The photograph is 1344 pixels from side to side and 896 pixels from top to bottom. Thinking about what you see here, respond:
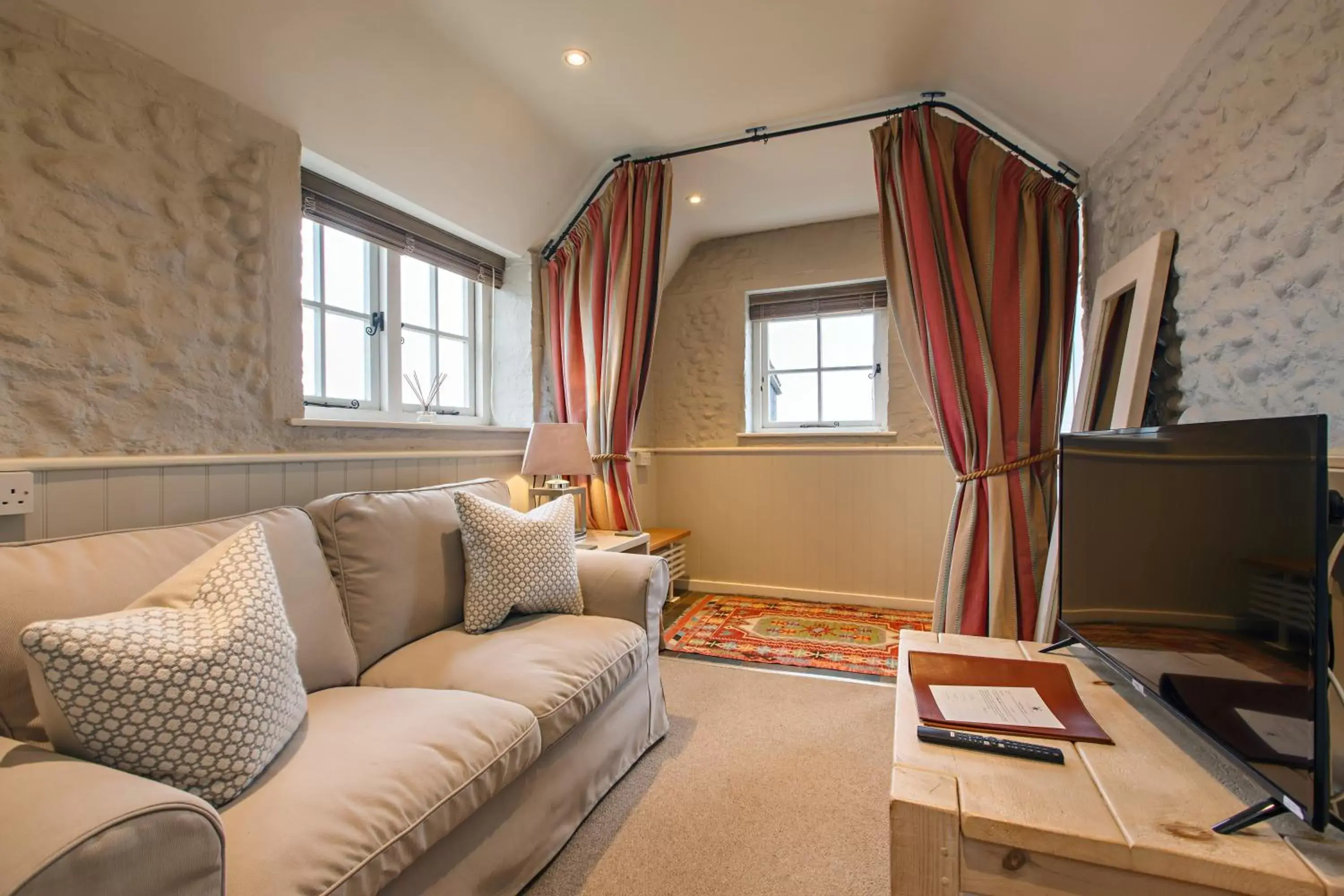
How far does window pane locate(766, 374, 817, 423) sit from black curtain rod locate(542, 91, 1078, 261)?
1494 millimetres

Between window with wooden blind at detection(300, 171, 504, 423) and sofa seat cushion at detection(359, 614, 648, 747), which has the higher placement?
window with wooden blind at detection(300, 171, 504, 423)

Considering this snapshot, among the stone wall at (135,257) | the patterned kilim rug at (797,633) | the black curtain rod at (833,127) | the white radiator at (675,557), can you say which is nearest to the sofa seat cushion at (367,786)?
the stone wall at (135,257)

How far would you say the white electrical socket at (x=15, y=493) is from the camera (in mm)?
1291

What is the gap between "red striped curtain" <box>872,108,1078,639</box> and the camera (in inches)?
91.3

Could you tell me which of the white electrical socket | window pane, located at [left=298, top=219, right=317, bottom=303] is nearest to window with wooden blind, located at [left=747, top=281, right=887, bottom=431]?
window pane, located at [left=298, top=219, right=317, bottom=303]

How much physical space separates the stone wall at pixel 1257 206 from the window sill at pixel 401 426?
2.59 meters

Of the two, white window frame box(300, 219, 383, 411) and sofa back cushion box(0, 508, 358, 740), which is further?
white window frame box(300, 219, 383, 411)

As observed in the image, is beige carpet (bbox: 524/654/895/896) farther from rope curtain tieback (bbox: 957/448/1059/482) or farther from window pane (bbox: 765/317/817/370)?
window pane (bbox: 765/317/817/370)

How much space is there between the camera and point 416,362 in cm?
274

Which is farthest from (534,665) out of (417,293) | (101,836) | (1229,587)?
(417,293)

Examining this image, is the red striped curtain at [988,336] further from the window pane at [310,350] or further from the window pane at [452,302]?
the window pane at [310,350]

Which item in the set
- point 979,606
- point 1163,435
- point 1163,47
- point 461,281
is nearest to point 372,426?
point 461,281

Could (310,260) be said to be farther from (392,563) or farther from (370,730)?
(370,730)

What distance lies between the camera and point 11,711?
95 cm
